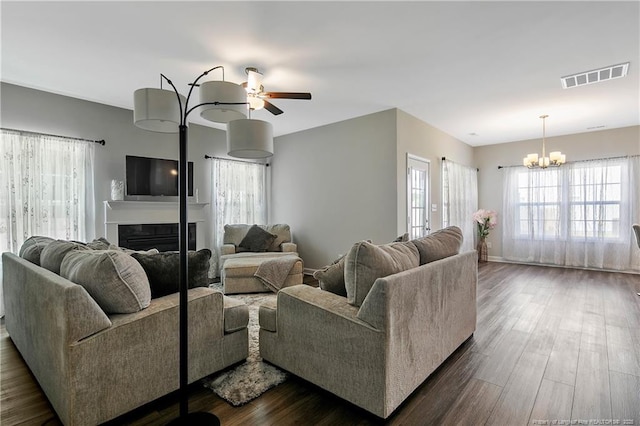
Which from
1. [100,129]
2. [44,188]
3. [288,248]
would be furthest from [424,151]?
[44,188]

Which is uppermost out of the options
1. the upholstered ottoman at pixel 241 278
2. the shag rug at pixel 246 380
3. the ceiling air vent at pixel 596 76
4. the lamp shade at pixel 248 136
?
the ceiling air vent at pixel 596 76

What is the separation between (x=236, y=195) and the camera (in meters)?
5.67

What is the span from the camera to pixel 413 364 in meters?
1.86

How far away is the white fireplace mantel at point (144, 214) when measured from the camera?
4125 millimetres

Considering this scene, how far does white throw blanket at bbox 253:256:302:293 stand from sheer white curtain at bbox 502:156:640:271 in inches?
204

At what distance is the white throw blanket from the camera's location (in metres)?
4.21

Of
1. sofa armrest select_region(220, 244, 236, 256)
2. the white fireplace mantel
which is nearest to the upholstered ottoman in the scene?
sofa armrest select_region(220, 244, 236, 256)

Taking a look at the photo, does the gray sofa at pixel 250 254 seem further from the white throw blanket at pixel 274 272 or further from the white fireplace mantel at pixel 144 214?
the white fireplace mantel at pixel 144 214

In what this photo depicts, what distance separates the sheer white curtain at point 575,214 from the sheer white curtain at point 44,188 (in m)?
7.66

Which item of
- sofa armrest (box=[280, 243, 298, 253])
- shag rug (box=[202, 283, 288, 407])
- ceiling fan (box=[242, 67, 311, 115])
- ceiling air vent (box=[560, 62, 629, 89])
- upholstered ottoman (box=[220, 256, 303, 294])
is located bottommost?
shag rug (box=[202, 283, 288, 407])

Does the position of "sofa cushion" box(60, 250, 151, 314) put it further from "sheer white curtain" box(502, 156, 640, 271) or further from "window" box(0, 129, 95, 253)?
"sheer white curtain" box(502, 156, 640, 271)

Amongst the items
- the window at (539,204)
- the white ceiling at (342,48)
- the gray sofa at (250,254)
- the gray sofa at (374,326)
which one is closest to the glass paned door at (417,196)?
the white ceiling at (342,48)

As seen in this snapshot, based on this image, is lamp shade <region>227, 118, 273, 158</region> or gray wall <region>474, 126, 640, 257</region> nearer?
lamp shade <region>227, 118, 273, 158</region>

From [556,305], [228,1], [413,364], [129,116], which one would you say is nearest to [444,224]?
[556,305]
